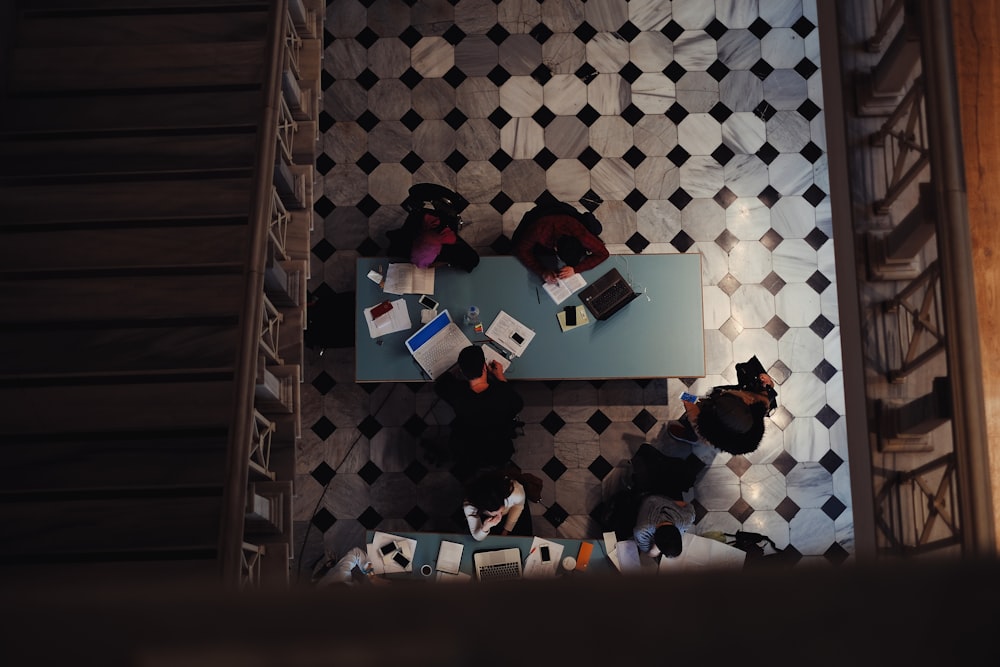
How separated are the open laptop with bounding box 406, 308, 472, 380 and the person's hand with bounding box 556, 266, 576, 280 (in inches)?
32.2

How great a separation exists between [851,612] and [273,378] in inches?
129

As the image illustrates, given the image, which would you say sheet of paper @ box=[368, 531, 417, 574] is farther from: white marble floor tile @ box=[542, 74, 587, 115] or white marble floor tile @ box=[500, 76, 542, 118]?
white marble floor tile @ box=[542, 74, 587, 115]

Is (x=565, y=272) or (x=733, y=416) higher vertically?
(x=565, y=272)

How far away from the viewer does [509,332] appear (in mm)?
4609

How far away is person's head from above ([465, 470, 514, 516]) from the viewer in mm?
4289

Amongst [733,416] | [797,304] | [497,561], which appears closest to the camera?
[733,416]

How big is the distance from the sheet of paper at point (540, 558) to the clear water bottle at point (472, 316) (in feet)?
5.06

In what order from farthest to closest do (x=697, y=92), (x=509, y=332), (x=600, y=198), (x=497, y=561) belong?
(x=697, y=92) → (x=600, y=198) → (x=509, y=332) → (x=497, y=561)

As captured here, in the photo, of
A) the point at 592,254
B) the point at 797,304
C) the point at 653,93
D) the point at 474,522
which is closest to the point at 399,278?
the point at 592,254

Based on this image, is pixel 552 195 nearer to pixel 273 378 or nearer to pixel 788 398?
pixel 788 398

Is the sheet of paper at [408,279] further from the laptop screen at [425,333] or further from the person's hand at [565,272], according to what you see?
the person's hand at [565,272]

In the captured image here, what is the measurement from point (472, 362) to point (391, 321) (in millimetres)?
731

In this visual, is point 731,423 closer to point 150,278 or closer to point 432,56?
point 150,278

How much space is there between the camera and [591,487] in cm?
519
